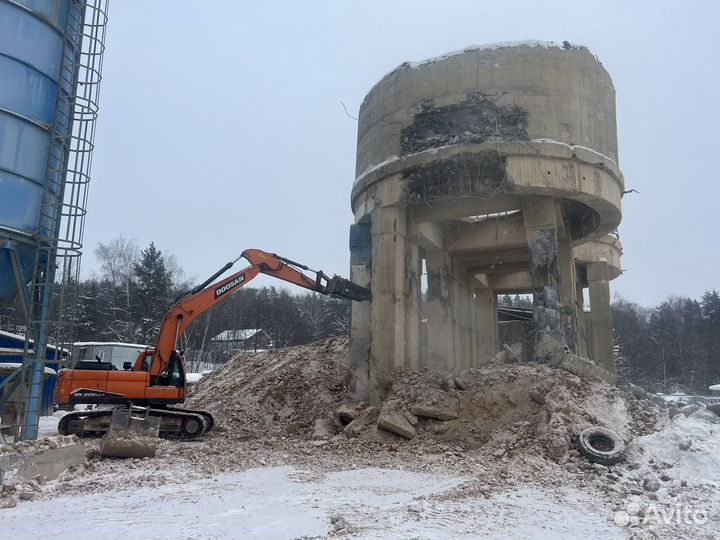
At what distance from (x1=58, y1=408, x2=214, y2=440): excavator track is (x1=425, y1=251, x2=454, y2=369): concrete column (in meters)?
7.79

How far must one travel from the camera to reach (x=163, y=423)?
40.6 ft

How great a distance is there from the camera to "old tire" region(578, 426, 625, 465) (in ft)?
28.5

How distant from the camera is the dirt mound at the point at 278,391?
48.4 feet

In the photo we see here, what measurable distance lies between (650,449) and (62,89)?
11877 millimetres

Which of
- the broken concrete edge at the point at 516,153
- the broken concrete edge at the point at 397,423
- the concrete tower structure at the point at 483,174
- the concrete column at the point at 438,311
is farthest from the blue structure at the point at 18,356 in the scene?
the concrete column at the point at 438,311

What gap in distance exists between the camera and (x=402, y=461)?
9.61m

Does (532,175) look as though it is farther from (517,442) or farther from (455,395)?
(517,442)

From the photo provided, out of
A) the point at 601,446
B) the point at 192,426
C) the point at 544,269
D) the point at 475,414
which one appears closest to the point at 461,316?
the point at 544,269

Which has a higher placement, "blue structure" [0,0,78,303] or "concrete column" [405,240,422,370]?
"blue structure" [0,0,78,303]

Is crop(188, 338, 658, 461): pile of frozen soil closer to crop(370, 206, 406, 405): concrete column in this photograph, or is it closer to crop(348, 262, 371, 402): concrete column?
crop(370, 206, 406, 405): concrete column

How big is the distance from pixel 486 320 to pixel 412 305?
29.9ft

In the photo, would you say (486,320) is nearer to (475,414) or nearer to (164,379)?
(475,414)

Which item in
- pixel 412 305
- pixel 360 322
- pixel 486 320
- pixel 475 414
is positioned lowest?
pixel 475 414
